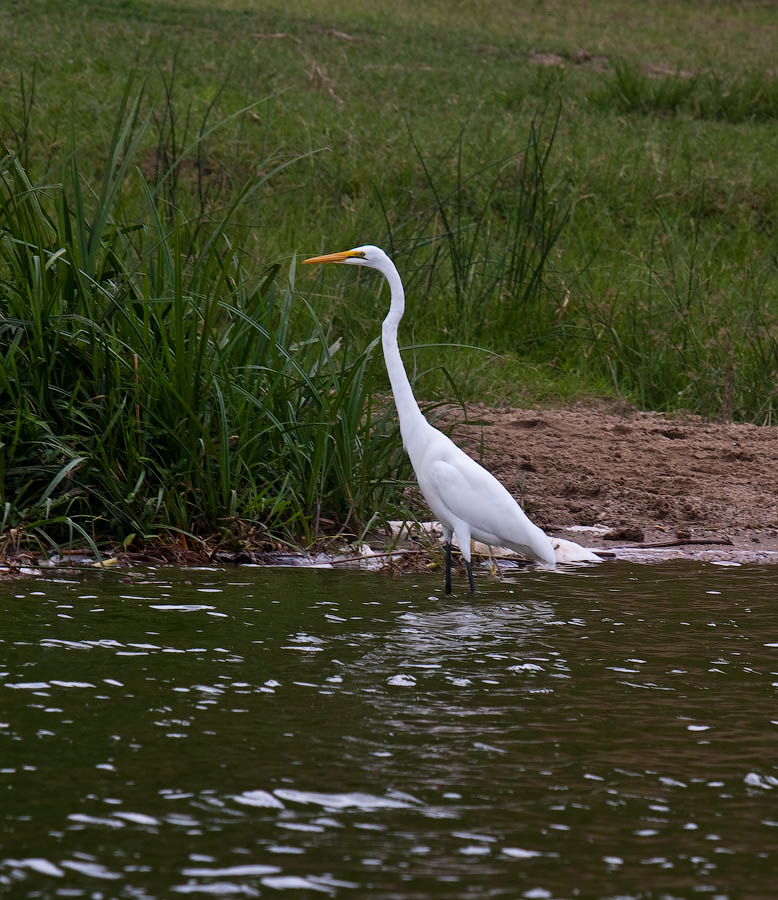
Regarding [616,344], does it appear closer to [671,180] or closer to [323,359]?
[323,359]

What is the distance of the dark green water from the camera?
9.27 feet

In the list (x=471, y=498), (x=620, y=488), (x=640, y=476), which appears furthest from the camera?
(x=640, y=476)

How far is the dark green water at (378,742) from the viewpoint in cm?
282

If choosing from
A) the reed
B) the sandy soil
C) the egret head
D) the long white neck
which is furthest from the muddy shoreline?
the egret head

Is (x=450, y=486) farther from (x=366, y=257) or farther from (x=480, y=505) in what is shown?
(x=366, y=257)

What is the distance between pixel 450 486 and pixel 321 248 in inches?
98.3

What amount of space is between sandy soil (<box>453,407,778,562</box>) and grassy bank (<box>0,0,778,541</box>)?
20.6 inches

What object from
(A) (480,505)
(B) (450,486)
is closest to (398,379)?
(B) (450,486)

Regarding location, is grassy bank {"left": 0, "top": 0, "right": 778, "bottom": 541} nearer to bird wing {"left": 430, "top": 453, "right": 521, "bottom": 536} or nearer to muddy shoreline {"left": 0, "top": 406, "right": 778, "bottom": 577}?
muddy shoreline {"left": 0, "top": 406, "right": 778, "bottom": 577}

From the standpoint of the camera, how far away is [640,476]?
24.7ft

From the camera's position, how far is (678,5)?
3030cm

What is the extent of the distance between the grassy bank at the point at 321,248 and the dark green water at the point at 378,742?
0.84 m

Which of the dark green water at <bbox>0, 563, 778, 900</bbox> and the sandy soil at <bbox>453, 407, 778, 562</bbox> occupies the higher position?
the sandy soil at <bbox>453, 407, 778, 562</bbox>

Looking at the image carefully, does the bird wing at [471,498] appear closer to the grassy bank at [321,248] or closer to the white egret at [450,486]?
the white egret at [450,486]
